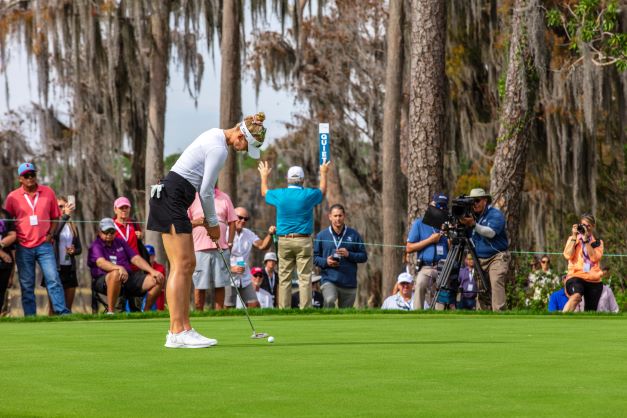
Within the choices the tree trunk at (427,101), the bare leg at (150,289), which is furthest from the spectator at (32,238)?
the tree trunk at (427,101)

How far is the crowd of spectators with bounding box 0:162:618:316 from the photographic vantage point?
1434 centimetres

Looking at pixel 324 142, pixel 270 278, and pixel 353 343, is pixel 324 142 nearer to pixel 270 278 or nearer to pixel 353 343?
pixel 270 278

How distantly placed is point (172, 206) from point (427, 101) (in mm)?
12160

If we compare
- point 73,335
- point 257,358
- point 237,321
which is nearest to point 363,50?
point 237,321

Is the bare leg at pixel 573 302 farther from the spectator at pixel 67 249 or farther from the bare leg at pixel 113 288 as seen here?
the spectator at pixel 67 249

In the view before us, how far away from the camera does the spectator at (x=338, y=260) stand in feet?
50.1

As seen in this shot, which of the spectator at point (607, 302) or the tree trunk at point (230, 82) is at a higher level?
the tree trunk at point (230, 82)

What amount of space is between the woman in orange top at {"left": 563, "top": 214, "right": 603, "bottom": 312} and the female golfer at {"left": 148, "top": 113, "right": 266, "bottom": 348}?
7.76 meters

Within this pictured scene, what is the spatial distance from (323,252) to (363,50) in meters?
18.3

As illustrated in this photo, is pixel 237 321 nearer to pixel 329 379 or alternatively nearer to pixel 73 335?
pixel 73 335

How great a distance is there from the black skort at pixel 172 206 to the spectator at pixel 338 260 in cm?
705

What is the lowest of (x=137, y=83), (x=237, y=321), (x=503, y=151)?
(x=237, y=321)

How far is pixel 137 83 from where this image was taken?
90.7ft

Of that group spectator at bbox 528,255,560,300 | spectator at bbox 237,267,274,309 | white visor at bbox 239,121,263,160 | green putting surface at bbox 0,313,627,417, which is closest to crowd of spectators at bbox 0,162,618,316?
spectator at bbox 237,267,274,309
